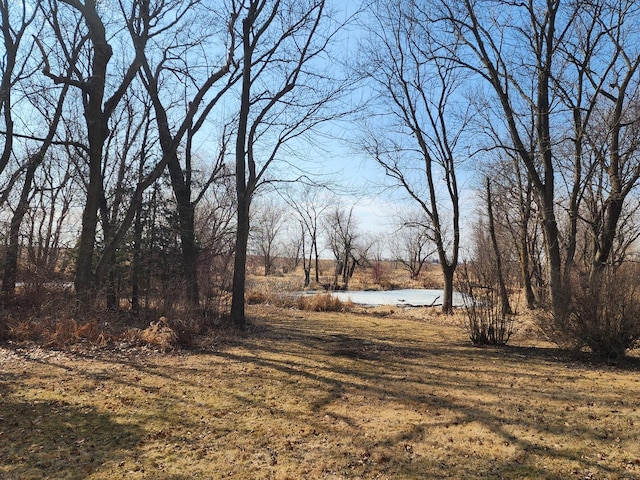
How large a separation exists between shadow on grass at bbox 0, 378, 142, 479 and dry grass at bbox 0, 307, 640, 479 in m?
0.02

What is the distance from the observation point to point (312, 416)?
4.63m

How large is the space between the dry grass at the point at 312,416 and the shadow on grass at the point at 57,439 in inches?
0.6

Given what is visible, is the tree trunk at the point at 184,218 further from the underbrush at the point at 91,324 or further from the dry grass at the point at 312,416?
the dry grass at the point at 312,416

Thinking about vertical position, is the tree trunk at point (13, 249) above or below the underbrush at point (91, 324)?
above

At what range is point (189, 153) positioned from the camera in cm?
1309

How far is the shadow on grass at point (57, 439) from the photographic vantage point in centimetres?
334

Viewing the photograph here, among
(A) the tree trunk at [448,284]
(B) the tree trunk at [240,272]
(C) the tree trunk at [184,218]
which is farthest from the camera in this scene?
Result: (A) the tree trunk at [448,284]

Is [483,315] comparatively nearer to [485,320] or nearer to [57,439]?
[485,320]

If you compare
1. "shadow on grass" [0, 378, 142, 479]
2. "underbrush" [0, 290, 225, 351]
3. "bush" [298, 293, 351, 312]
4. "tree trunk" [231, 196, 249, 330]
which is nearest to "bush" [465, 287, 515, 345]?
"tree trunk" [231, 196, 249, 330]

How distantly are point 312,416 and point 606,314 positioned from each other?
5291mm

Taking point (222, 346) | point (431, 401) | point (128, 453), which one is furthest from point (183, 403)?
point (222, 346)

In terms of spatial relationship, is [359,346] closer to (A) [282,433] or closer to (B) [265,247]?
(A) [282,433]

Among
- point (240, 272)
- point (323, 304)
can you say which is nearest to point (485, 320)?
point (240, 272)

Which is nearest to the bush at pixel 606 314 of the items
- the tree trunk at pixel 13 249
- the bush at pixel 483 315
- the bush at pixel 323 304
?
the bush at pixel 483 315
